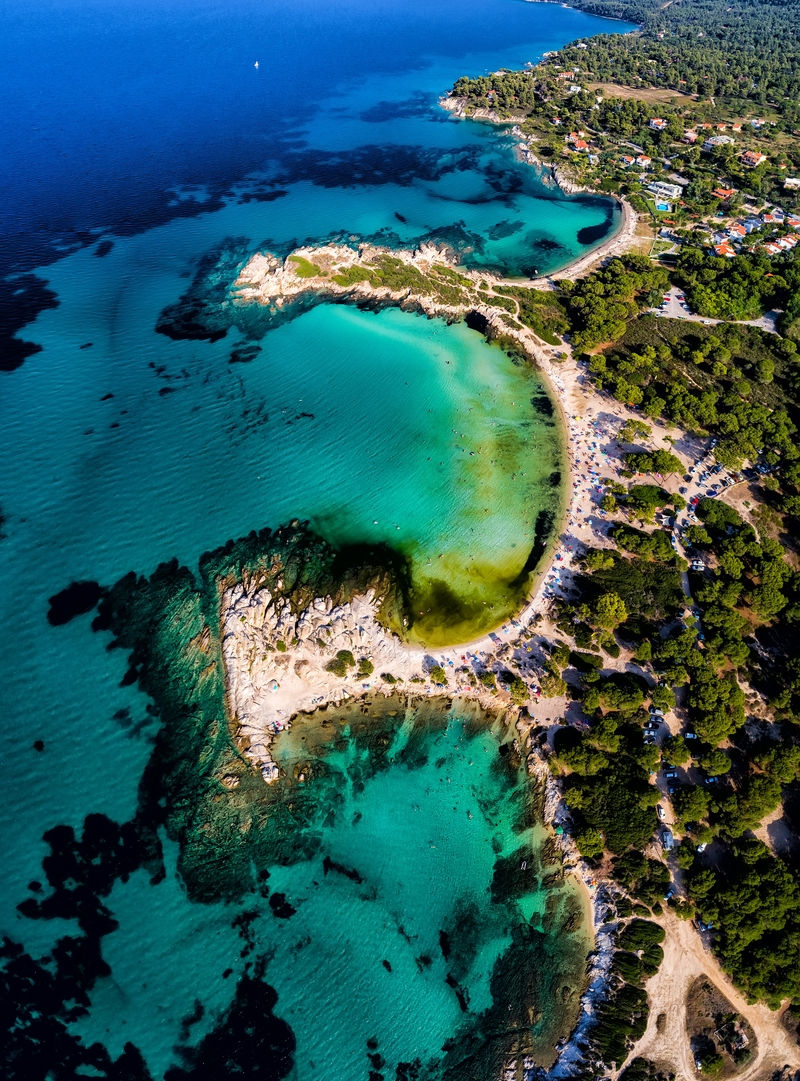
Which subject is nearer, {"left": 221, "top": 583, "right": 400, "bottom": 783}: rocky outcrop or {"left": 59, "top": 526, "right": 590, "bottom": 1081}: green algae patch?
{"left": 59, "top": 526, "right": 590, "bottom": 1081}: green algae patch

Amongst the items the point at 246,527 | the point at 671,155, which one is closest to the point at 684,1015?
the point at 246,527

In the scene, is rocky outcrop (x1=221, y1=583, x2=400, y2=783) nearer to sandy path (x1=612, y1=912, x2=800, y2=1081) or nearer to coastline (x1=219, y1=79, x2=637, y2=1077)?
coastline (x1=219, y1=79, x2=637, y2=1077)

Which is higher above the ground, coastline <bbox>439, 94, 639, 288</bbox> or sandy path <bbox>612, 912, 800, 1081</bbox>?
coastline <bbox>439, 94, 639, 288</bbox>

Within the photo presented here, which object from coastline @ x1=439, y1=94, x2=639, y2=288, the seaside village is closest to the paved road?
coastline @ x1=439, y1=94, x2=639, y2=288

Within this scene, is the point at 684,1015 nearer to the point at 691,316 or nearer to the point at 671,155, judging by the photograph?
the point at 691,316

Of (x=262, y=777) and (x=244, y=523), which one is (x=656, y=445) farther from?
(x=262, y=777)

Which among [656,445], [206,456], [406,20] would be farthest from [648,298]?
[406,20]

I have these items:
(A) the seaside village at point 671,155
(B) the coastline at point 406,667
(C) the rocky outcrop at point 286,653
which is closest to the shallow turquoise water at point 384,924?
(B) the coastline at point 406,667
